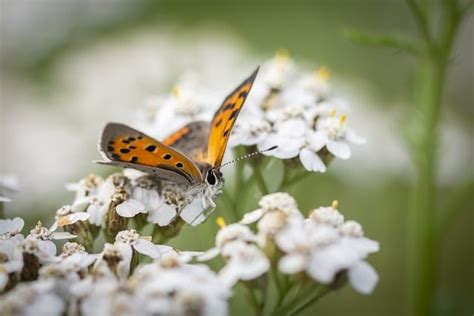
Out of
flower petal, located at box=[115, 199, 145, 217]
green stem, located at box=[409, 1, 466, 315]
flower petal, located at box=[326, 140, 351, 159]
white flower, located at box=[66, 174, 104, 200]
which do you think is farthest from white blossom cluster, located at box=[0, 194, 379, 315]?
green stem, located at box=[409, 1, 466, 315]

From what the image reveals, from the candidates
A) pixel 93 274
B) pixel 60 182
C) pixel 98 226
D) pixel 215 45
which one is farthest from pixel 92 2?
pixel 93 274

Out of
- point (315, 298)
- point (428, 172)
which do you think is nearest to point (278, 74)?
point (428, 172)

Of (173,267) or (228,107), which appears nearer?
(173,267)

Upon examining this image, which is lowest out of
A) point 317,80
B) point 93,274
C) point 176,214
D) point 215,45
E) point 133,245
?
point 93,274

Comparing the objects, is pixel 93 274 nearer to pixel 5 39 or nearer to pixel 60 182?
pixel 60 182

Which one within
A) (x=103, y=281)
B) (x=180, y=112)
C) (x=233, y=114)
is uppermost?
(x=180, y=112)

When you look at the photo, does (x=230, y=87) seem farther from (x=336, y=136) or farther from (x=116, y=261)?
(x=116, y=261)

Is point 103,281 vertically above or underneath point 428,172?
underneath
